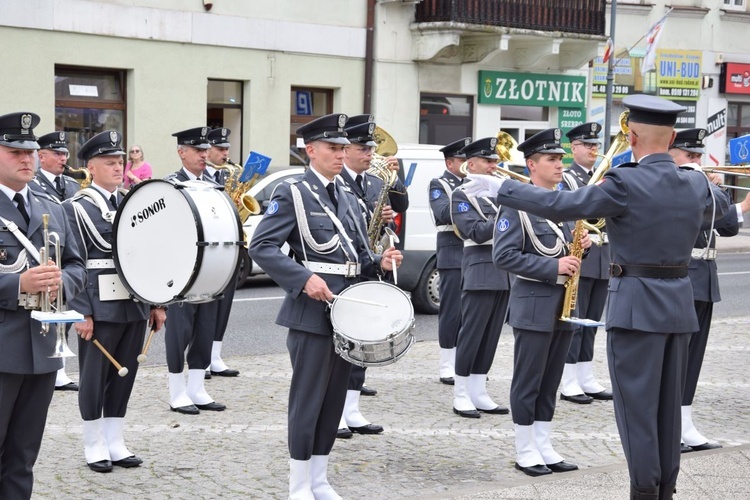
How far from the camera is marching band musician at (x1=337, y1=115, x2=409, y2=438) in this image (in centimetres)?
805

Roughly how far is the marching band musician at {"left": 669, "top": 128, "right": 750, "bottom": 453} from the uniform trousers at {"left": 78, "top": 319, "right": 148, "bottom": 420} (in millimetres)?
3665

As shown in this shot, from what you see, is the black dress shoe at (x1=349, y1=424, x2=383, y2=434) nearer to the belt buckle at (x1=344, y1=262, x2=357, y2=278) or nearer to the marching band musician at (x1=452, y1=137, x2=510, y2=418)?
the marching band musician at (x1=452, y1=137, x2=510, y2=418)

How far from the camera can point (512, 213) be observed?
770 cm

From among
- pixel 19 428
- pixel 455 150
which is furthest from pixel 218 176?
pixel 19 428

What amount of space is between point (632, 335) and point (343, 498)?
79.2 inches

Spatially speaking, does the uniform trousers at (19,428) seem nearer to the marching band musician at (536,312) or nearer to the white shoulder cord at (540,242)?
the marching band musician at (536,312)

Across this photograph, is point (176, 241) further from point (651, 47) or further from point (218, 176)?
point (651, 47)

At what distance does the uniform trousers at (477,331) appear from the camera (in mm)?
9305

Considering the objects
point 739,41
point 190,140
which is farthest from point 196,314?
point 739,41

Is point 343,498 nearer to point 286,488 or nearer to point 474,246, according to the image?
point 286,488

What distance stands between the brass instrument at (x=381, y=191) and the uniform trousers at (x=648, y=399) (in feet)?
7.83

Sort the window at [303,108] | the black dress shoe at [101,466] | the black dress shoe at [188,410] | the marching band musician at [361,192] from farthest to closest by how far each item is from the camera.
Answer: the window at [303,108] → the black dress shoe at [188,410] → the marching band musician at [361,192] → the black dress shoe at [101,466]

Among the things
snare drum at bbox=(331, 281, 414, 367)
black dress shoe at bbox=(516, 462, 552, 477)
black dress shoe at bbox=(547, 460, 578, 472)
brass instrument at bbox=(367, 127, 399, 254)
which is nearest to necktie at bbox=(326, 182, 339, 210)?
snare drum at bbox=(331, 281, 414, 367)

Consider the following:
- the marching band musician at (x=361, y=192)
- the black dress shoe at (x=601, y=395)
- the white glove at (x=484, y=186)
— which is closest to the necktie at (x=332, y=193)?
the marching band musician at (x=361, y=192)
